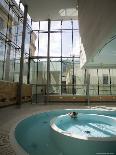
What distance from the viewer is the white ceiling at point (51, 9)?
381 inches

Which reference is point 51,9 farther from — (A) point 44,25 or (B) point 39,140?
(B) point 39,140

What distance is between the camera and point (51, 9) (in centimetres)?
1052

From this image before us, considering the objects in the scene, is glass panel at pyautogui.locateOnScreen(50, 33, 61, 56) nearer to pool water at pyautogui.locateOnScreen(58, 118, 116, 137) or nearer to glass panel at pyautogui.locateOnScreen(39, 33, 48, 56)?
glass panel at pyautogui.locateOnScreen(39, 33, 48, 56)

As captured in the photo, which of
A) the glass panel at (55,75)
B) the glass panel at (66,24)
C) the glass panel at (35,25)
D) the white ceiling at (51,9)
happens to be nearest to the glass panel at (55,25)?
the glass panel at (66,24)

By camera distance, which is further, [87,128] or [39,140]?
[87,128]

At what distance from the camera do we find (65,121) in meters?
6.03

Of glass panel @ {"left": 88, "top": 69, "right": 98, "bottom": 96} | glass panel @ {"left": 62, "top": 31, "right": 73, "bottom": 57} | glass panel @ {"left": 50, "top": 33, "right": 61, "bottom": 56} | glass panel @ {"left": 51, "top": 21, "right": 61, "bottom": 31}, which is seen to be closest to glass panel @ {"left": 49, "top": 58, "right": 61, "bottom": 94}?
glass panel @ {"left": 50, "top": 33, "right": 61, "bottom": 56}

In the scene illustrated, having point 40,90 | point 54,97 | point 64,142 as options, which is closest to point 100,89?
point 54,97

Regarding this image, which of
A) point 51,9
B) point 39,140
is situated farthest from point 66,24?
point 39,140

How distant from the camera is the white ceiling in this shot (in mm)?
9680

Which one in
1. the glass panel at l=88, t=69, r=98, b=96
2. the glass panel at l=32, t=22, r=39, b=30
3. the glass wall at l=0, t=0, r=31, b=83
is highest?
the glass panel at l=32, t=22, r=39, b=30

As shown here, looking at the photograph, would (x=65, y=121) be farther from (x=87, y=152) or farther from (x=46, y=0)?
(x=46, y=0)

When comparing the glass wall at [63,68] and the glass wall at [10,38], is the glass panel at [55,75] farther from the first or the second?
the glass wall at [10,38]

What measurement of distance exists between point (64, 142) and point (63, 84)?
8419 millimetres
